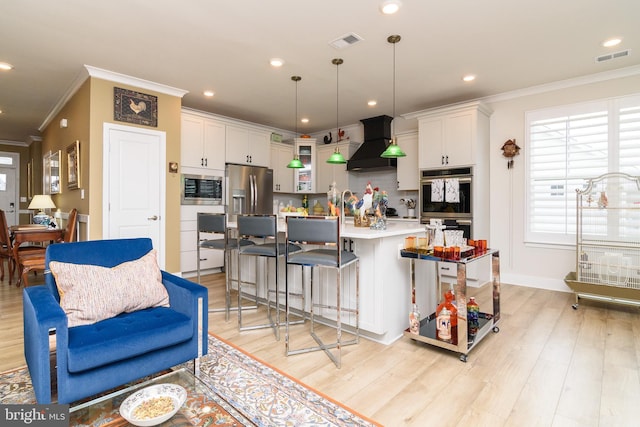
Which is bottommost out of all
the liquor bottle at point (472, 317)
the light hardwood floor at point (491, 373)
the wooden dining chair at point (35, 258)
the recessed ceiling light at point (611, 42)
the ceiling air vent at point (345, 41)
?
the light hardwood floor at point (491, 373)

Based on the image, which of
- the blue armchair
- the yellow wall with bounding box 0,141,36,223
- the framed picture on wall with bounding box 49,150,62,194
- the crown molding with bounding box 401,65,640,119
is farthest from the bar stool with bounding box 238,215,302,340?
the yellow wall with bounding box 0,141,36,223

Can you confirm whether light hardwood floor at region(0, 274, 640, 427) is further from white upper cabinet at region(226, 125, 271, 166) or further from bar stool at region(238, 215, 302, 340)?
white upper cabinet at region(226, 125, 271, 166)

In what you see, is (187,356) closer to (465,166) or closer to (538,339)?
(538,339)

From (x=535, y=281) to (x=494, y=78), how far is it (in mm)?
2813

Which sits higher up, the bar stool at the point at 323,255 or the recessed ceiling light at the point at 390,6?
the recessed ceiling light at the point at 390,6

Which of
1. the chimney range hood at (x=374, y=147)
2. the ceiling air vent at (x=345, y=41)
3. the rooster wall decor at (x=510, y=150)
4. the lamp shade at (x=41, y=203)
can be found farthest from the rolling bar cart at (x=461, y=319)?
the lamp shade at (x=41, y=203)

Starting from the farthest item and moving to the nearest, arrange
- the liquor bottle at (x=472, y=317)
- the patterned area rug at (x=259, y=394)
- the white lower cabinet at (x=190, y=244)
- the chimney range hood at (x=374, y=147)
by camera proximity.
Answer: the chimney range hood at (x=374, y=147), the white lower cabinet at (x=190, y=244), the liquor bottle at (x=472, y=317), the patterned area rug at (x=259, y=394)

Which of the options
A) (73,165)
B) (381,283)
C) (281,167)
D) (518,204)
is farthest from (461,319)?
(73,165)

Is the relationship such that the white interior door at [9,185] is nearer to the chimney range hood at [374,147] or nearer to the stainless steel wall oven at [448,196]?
the chimney range hood at [374,147]

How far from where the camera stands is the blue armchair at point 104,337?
1.48 metres

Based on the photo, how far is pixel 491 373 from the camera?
7.14ft

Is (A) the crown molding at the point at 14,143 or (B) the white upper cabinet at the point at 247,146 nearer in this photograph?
(B) the white upper cabinet at the point at 247,146

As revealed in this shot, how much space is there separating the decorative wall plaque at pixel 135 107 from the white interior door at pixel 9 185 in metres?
6.56

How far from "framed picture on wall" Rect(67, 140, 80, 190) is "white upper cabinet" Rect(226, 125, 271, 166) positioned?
2.11 metres
